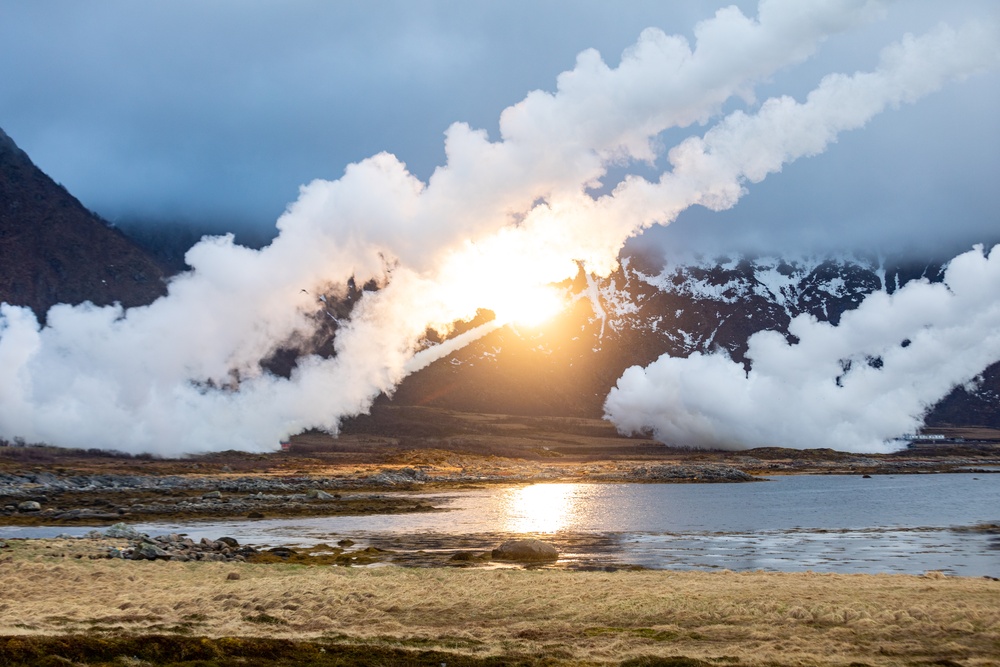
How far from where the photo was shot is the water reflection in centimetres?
8588

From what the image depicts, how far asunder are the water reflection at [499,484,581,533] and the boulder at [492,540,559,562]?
21859 mm

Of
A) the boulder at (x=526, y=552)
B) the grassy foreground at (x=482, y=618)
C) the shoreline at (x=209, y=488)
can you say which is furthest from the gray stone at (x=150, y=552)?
the shoreline at (x=209, y=488)

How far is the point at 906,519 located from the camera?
91562mm

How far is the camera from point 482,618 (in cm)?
3109

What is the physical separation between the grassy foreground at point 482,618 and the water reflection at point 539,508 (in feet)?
137

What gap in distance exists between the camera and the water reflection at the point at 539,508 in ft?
282

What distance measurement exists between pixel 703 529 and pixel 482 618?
5469 cm

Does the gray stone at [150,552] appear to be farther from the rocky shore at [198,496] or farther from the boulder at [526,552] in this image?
the rocky shore at [198,496]

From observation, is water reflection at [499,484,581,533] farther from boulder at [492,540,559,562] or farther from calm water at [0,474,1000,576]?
boulder at [492,540,559,562]

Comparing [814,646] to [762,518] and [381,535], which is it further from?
[762,518]

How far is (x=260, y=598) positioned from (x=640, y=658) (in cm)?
1620

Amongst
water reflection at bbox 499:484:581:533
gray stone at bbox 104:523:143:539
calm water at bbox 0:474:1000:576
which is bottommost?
water reflection at bbox 499:484:581:533

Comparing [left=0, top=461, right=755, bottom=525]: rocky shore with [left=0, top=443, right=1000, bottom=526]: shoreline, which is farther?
[left=0, top=443, right=1000, bottom=526]: shoreline

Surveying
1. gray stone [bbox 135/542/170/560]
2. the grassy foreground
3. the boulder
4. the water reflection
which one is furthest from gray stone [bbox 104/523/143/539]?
the water reflection
